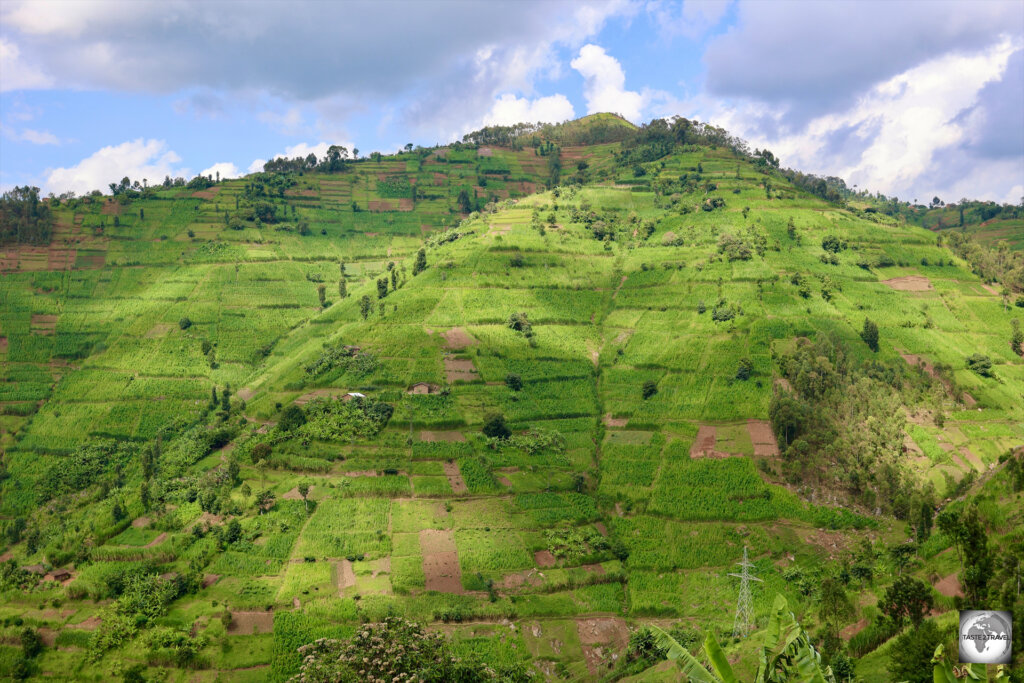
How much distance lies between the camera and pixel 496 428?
66.1 meters

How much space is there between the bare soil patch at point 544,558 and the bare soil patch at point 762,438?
878 inches

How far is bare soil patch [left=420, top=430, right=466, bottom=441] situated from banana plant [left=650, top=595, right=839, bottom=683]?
49.1 metres

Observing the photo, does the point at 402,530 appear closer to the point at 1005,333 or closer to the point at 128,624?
the point at 128,624

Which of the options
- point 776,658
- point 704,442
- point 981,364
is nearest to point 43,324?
point 704,442

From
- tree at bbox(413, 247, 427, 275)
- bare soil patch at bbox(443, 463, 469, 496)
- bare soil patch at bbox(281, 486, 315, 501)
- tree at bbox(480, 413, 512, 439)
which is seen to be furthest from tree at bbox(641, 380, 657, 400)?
tree at bbox(413, 247, 427, 275)

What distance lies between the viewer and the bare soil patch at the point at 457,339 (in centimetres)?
7812

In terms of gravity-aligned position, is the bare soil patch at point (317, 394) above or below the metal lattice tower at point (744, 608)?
above

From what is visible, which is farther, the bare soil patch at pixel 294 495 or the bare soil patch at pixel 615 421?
the bare soil patch at pixel 615 421

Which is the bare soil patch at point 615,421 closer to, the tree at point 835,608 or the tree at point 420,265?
the tree at point 835,608

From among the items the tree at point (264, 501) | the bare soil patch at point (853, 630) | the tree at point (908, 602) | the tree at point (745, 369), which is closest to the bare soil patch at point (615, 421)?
the tree at point (745, 369)

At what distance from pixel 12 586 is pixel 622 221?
94587 mm

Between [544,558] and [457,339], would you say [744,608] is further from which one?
[457,339]

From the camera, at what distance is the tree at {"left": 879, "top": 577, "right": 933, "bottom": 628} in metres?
35.1

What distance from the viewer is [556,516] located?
5766 cm
